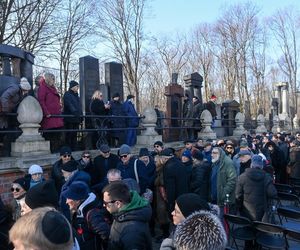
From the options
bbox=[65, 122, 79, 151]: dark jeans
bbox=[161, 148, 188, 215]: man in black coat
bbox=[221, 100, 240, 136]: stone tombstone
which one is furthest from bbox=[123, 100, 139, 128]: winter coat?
bbox=[221, 100, 240, 136]: stone tombstone

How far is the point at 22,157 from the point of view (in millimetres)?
6891

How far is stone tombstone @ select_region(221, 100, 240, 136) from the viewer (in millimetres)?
19469

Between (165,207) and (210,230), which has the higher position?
(210,230)

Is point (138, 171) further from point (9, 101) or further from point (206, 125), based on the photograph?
point (206, 125)

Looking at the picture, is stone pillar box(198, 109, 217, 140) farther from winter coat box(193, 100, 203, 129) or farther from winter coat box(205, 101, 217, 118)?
winter coat box(205, 101, 217, 118)

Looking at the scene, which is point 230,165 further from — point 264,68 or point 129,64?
point 264,68

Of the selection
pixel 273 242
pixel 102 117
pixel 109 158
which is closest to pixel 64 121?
pixel 102 117

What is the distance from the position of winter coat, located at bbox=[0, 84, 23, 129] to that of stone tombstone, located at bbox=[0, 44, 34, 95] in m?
0.98

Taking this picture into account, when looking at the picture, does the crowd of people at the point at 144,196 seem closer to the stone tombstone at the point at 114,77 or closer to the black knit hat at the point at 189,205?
the black knit hat at the point at 189,205

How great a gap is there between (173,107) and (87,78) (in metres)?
4.51

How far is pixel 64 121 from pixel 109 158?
193cm

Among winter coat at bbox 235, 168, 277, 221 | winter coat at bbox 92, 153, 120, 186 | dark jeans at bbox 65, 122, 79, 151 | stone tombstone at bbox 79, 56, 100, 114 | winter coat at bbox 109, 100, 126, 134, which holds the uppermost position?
stone tombstone at bbox 79, 56, 100, 114

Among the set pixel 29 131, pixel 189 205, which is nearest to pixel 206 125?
pixel 29 131

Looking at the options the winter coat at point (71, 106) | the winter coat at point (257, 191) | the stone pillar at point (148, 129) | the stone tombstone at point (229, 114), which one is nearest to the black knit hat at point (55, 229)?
the winter coat at point (257, 191)
